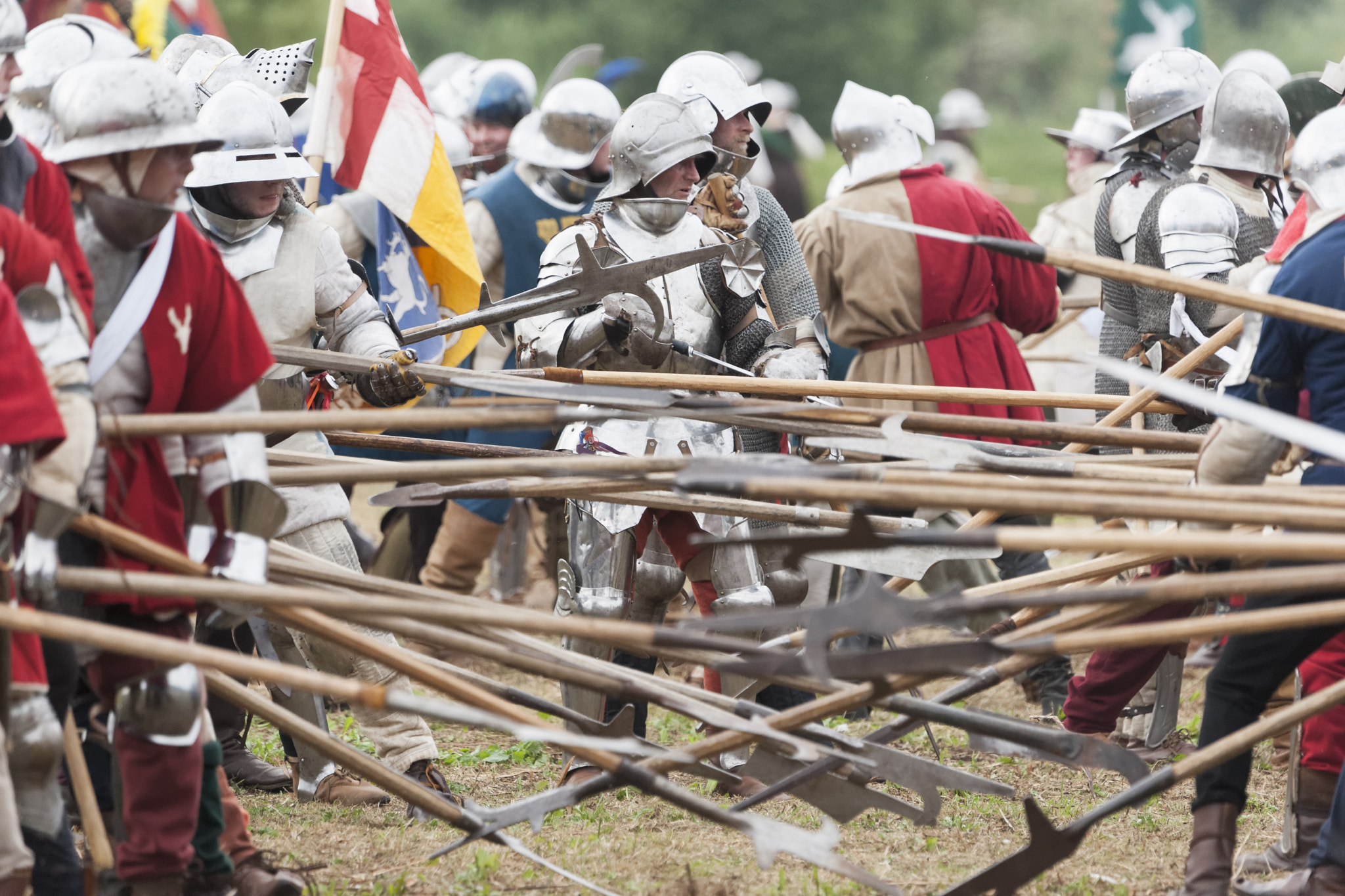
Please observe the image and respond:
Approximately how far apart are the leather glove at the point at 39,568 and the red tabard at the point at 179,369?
26 cm

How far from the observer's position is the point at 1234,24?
36.6 metres

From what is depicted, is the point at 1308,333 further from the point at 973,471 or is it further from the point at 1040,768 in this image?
the point at 1040,768

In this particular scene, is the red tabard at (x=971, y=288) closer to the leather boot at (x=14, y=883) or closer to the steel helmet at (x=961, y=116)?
the leather boot at (x=14, y=883)

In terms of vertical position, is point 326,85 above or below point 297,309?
above

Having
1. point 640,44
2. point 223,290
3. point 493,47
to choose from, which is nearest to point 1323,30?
point 640,44

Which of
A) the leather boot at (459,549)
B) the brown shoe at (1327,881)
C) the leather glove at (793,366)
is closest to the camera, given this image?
the brown shoe at (1327,881)

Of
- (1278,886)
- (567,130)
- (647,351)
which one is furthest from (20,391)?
(567,130)

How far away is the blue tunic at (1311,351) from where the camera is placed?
3.59m

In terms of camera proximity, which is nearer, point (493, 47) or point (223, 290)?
point (223, 290)

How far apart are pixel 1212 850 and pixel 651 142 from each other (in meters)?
2.54

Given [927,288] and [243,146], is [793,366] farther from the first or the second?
[243,146]

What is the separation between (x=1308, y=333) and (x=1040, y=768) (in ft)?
7.33

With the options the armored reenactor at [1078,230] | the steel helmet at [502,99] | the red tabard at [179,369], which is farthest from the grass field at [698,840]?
the steel helmet at [502,99]

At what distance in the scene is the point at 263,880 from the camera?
3859mm
